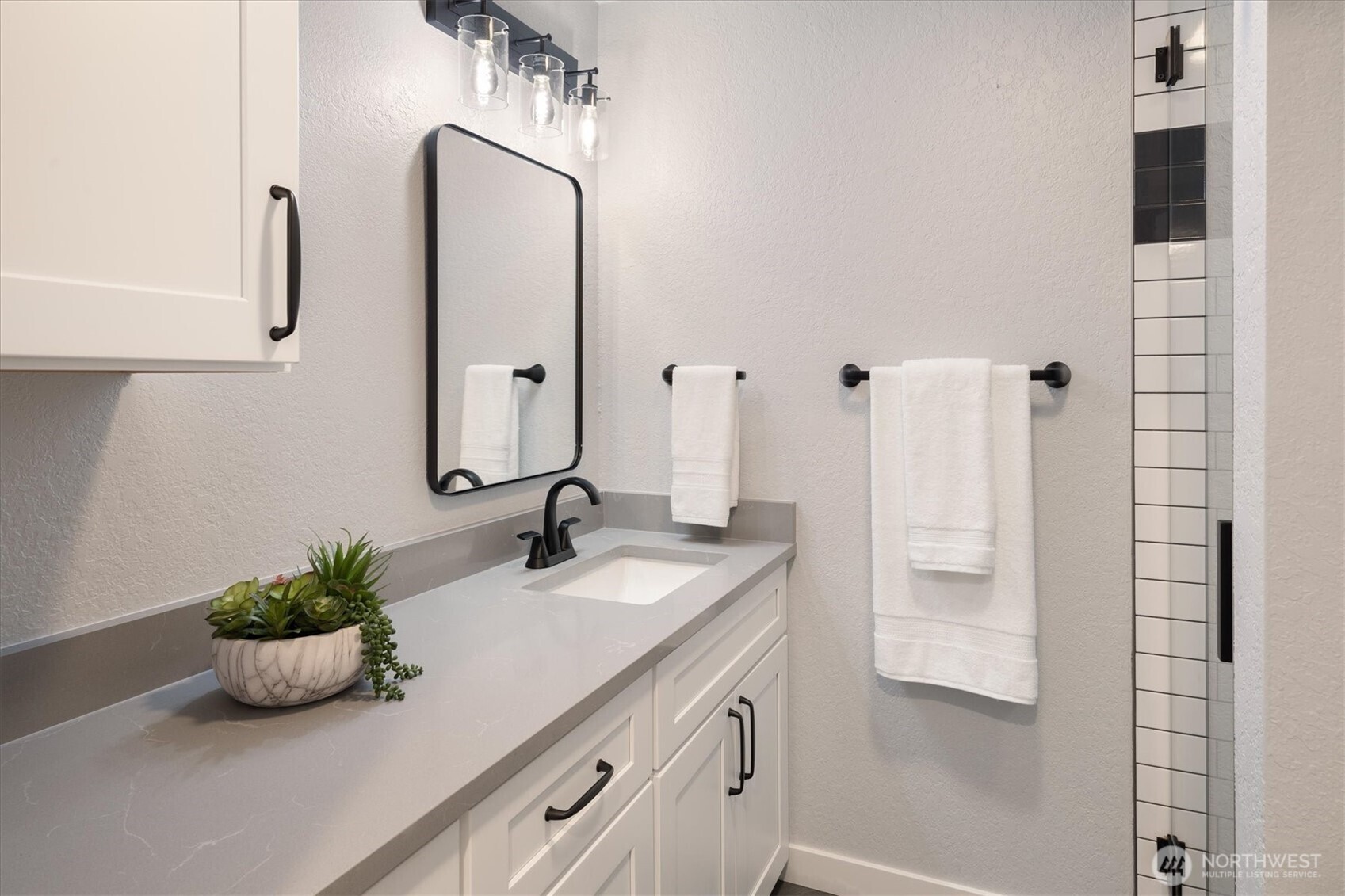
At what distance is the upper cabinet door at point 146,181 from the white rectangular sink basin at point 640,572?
1.09 m

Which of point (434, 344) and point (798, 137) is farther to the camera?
point (798, 137)

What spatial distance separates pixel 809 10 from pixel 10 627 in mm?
2062

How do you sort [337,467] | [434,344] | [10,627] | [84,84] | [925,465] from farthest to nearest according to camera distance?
[925,465] → [434,344] → [337,467] → [10,627] → [84,84]

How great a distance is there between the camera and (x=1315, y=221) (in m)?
0.82

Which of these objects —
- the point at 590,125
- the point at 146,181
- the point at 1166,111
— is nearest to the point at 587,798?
the point at 146,181

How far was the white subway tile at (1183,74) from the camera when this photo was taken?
1.41m

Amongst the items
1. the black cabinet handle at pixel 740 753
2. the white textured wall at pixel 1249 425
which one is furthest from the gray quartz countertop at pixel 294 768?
the white textured wall at pixel 1249 425

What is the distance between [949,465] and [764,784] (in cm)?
88

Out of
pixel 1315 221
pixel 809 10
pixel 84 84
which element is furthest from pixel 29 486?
pixel 809 10

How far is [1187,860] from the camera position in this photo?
60.2 inches

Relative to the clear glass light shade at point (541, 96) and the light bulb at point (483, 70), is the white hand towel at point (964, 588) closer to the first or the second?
the clear glass light shade at point (541, 96)

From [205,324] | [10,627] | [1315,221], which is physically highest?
[1315,221]

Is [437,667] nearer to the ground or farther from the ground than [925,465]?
nearer to the ground

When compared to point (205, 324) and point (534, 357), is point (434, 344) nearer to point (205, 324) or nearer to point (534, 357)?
point (534, 357)
